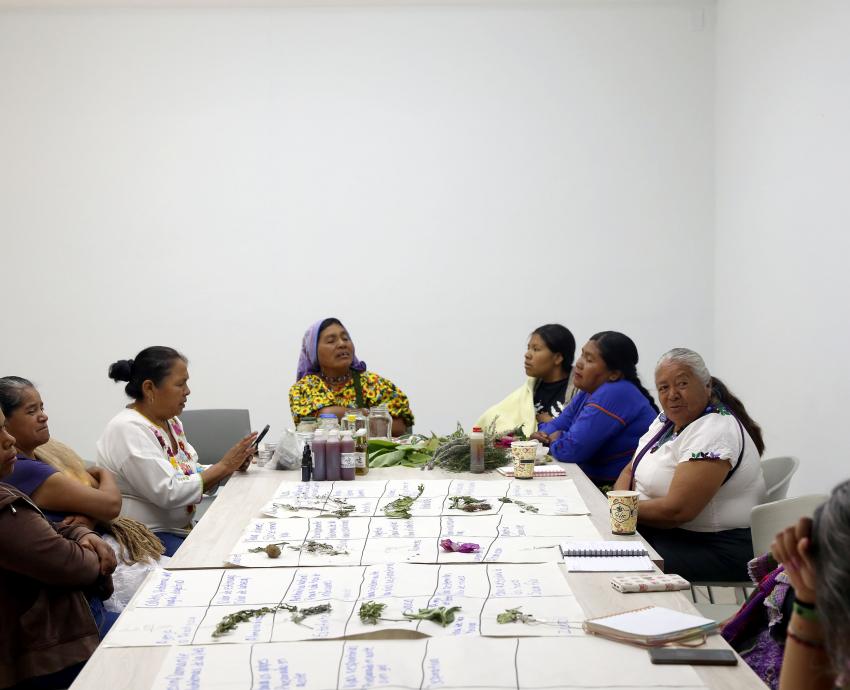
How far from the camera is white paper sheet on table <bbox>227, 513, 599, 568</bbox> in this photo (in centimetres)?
237

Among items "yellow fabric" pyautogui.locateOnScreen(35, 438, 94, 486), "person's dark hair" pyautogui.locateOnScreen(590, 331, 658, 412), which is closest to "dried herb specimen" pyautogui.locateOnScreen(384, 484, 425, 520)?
"yellow fabric" pyautogui.locateOnScreen(35, 438, 94, 486)

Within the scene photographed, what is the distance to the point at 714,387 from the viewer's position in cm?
329

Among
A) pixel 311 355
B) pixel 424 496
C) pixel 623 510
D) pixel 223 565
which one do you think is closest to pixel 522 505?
pixel 424 496

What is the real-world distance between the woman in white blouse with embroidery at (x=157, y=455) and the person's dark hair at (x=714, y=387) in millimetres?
1610

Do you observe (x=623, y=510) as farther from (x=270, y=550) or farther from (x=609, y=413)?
(x=609, y=413)

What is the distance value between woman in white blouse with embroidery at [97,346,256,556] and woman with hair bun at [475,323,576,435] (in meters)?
1.57

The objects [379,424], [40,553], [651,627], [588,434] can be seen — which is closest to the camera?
[651,627]

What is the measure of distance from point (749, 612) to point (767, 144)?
406cm

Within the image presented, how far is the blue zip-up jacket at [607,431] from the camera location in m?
3.93

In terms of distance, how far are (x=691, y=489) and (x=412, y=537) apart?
999 millimetres

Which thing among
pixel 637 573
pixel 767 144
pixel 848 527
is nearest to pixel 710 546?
pixel 637 573

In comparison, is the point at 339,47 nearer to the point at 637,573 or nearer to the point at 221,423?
the point at 221,423

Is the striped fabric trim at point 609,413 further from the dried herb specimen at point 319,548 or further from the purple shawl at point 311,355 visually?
the dried herb specimen at point 319,548

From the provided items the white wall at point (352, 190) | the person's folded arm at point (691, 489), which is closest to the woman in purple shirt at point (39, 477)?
the person's folded arm at point (691, 489)
